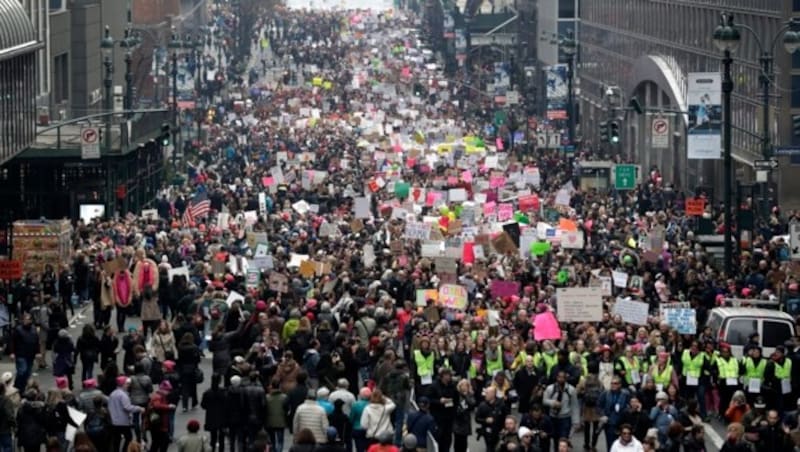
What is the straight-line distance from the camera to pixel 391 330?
37281 mm

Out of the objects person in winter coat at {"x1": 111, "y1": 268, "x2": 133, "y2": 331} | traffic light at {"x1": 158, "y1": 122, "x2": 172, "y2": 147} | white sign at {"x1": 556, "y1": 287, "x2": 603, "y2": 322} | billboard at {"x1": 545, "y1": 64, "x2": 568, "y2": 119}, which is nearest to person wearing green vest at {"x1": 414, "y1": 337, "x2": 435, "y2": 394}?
white sign at {"x1": 556, "y1": 287, "x2": 603, "y2": 322}

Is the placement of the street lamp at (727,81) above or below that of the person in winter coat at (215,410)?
above

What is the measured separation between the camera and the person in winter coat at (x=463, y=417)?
105 ft

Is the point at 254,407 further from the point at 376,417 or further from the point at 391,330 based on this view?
the point at 391,330

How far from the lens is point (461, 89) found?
147 m

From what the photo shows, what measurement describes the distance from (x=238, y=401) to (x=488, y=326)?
24.3 feet

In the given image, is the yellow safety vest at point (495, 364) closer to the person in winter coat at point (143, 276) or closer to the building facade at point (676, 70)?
the person in winter coat at point (143, 276)

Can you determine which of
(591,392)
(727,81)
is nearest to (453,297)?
(727,81)

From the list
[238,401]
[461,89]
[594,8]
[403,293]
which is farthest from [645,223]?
[461,89]

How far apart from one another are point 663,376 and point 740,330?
4032 mm

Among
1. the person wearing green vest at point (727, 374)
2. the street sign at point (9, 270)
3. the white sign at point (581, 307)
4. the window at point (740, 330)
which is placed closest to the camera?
the person wearing green vest at point (727, 374)

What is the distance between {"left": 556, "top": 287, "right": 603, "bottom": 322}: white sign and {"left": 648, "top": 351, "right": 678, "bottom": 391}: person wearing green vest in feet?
15.0

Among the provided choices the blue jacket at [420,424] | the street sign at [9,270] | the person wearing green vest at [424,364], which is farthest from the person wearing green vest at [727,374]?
the street sign at [9,270]

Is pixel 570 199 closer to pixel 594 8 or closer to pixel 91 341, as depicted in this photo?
pixel 91 341
